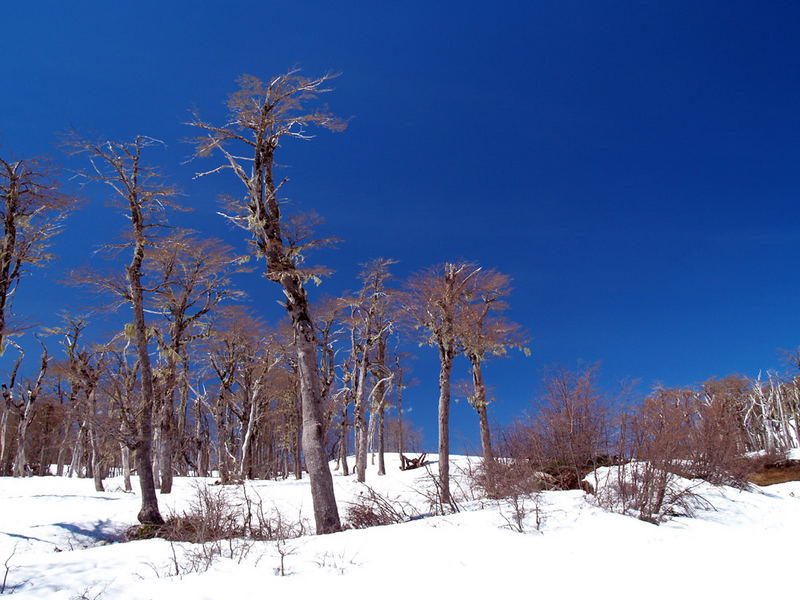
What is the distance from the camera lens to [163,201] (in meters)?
13.5

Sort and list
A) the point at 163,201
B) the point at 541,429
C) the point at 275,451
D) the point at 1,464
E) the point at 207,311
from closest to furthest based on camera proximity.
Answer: the point at 541,429 < the point at 163,201 < the point at 207,311 < the point at 1,464 < the point at 275,451

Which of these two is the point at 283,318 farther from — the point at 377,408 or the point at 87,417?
the point at 87,417

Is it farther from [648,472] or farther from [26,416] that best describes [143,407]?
[26,416]

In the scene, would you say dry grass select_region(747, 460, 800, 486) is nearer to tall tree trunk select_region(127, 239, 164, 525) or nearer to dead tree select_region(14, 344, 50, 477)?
tall tree trunk select_region(127, 239, 164, 525)

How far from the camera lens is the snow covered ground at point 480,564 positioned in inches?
177

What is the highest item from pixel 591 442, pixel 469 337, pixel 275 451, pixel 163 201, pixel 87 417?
pixel 163 201

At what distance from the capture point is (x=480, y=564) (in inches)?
203

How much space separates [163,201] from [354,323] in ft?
43.7

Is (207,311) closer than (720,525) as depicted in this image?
No

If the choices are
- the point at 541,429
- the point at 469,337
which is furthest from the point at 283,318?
the point at 541,429

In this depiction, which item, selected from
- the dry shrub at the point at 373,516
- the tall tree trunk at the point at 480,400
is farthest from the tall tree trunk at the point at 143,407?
the tall tree trunk at the point at 480,400

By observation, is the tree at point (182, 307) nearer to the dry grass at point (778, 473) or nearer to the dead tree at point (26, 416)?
the dead tree at point (26, 416)

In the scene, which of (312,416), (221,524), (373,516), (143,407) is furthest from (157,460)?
(373,516)

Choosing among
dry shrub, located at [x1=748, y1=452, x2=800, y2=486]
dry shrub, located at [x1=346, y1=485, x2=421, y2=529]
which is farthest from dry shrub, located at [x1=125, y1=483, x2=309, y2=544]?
dry shrub, located at [x1=748, y1=452, x2=800, y2=486]
